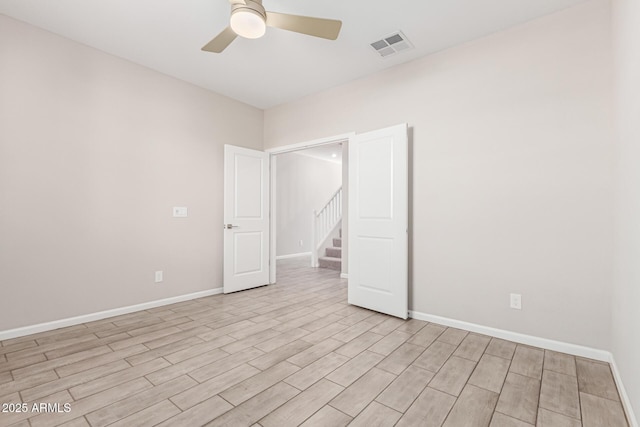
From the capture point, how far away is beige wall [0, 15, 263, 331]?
273 centimetres

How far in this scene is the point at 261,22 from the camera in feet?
6.45

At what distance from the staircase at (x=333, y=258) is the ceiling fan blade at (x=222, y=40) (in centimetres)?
478

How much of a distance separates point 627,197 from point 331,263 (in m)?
5.08

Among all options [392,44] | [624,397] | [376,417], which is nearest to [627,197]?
[624,397]

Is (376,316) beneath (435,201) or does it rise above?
beneath

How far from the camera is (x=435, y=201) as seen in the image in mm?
3184

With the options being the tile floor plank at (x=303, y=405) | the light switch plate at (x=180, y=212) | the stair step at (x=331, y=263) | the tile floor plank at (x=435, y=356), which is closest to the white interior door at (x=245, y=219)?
the light switch plate at (x=180, y=212)

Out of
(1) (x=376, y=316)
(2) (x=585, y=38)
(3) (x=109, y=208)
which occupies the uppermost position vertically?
(2) (x=585, y=38)

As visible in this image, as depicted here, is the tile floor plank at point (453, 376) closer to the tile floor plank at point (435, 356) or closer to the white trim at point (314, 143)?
the tile floor plank at point (435, 356)

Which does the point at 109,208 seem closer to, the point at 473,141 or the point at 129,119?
the point at 129,119

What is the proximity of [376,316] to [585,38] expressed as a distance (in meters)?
3.17

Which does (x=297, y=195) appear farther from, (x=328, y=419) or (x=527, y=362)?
(x=328, y=419)

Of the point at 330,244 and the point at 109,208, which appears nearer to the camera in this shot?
the point at 109,208

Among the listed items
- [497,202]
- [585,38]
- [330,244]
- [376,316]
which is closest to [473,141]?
[497,202]
